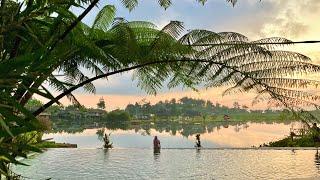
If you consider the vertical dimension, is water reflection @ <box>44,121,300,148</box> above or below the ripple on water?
above

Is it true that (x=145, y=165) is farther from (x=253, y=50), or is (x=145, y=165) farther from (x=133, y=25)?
(x=253, y=50)

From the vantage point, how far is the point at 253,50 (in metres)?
6.77

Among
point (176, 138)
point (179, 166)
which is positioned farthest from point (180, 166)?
point (176, 138)

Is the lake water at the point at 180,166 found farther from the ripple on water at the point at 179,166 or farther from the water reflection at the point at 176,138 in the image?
the water reflection at the point at 176,138

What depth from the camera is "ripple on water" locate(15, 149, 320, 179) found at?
48.9ft

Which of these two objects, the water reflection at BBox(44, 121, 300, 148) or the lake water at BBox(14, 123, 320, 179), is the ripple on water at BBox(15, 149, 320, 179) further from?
the water reflection at BBox(44, 121, 300, 148)

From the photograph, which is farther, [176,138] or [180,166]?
[176,138]

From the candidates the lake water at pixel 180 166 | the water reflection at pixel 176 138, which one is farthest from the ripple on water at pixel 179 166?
the water reflection at pixel 176 138

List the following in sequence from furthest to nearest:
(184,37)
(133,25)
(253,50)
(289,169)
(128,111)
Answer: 1. (128,111)
2. (289,169)
3. (133,25)
4. (184,37)
5. (253,50)

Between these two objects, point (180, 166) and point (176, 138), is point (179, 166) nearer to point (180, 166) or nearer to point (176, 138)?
point (180, 166)

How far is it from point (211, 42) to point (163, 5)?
109 centimetres

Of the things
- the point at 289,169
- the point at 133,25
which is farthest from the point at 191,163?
the point at 133,25

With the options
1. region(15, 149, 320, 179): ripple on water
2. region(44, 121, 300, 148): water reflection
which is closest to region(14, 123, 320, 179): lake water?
region(15, 149, 320, 179): ripple on water

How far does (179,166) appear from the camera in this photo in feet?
55.9
